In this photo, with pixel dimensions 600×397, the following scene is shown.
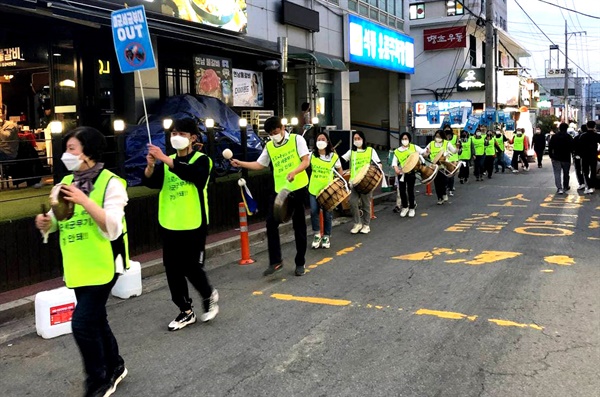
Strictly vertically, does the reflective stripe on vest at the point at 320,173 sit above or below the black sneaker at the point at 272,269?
above

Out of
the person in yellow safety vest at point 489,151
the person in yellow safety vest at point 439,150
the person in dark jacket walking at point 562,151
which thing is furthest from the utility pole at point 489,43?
the person in yellow safety vest at point 439,150

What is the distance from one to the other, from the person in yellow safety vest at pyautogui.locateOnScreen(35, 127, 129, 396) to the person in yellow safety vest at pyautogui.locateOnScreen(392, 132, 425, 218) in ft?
29.2

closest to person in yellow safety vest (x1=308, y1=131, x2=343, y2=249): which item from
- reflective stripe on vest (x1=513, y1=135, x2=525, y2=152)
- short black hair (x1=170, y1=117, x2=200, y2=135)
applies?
short black hair (x1=170, y1=117, x2=200, y2=135)

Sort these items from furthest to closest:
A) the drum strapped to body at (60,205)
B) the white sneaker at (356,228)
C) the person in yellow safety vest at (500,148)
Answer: the person in yellow safety vest at (500,148), the white sneaker at (356,228), the drum strapped to body at (60,205)

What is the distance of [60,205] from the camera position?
11.8 feet

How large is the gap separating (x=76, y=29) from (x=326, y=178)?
658 centimetres

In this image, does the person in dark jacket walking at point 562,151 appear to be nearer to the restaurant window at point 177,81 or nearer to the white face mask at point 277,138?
the restaurant window at point 177,81

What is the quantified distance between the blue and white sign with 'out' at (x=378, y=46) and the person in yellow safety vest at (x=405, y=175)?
1126cm

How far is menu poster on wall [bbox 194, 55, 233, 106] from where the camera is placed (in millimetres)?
15664

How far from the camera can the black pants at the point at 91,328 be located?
380cm

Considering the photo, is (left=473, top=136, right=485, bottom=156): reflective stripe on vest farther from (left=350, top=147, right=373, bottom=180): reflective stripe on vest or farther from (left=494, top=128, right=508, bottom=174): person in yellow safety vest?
(left=350, top=147, right=373, bottom=180): reflective stripe on vest

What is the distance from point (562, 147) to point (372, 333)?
12280 millimetres

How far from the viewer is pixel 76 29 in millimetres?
11914

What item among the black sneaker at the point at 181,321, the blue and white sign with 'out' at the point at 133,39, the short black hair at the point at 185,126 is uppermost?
the blue and white sign with 'out' at the point at 133,39
